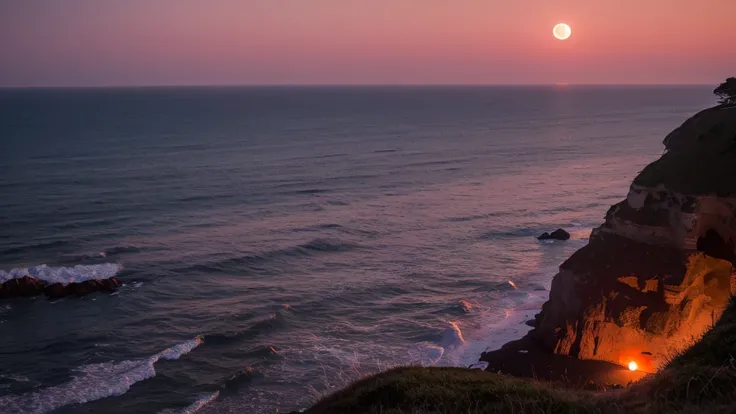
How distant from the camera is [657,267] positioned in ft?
91.5

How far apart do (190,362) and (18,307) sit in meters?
14.9

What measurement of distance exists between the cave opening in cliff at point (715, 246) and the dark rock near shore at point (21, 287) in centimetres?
3849

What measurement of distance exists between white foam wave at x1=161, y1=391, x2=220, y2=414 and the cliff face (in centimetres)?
1582

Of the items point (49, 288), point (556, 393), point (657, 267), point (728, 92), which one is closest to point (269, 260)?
point (49, 288)

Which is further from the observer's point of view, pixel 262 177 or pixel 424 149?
pixel 424 149

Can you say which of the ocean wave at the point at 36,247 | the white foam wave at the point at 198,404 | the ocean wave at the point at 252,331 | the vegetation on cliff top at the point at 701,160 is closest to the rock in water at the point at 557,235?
the vegetation on cliff top at the point at 701,160

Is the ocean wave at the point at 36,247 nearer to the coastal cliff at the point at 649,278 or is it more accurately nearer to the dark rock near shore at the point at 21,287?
the dark rock near shore at the point at 21,287

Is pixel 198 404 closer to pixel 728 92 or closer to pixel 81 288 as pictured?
pixel 81 288

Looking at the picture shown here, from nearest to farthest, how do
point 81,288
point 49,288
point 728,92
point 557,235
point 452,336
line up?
1. point 452,336
2. point 728,92
3. point 49,288
4. point 81,288
5. point 557,235

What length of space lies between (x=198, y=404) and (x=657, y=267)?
2132 centimetres

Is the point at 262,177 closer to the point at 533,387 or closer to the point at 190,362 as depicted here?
the point at 190,362

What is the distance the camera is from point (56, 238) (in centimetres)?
4966

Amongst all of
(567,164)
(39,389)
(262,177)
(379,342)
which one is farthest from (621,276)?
(567,164)

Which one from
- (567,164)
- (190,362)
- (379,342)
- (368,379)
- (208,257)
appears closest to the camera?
(368,379)
